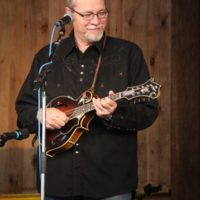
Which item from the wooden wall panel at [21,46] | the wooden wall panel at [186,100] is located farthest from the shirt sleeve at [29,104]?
the wooden wall panel at [186,100]

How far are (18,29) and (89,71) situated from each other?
151 centimetres

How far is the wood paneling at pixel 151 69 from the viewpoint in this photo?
3693 mm

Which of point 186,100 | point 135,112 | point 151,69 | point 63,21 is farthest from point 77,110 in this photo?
point 151,69

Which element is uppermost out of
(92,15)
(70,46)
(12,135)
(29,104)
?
(92,15)

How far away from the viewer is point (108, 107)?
2154 millimetres

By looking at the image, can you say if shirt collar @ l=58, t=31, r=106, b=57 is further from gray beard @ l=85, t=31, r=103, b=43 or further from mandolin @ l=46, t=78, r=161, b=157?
mandolin @ l=46, t=78, r=161, b=157

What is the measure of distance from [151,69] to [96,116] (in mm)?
1740

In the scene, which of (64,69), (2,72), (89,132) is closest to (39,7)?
(2,72)

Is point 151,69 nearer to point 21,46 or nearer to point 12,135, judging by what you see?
point 21,46

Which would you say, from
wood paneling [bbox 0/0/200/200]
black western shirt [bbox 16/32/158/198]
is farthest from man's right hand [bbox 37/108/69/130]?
wood paneling [bbox 0/0/200/200]

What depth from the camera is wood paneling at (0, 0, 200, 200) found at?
3693 millimetres

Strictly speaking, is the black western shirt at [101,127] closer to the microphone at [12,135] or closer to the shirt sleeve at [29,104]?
the shirt sleeve at [29,104]

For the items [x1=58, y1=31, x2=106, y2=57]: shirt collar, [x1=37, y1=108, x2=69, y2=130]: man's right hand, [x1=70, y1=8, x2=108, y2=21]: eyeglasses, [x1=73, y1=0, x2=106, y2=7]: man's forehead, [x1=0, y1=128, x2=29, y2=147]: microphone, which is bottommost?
[x1=0, y1=128, x2=29, y2=147]: microphone

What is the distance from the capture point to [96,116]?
236 cm
